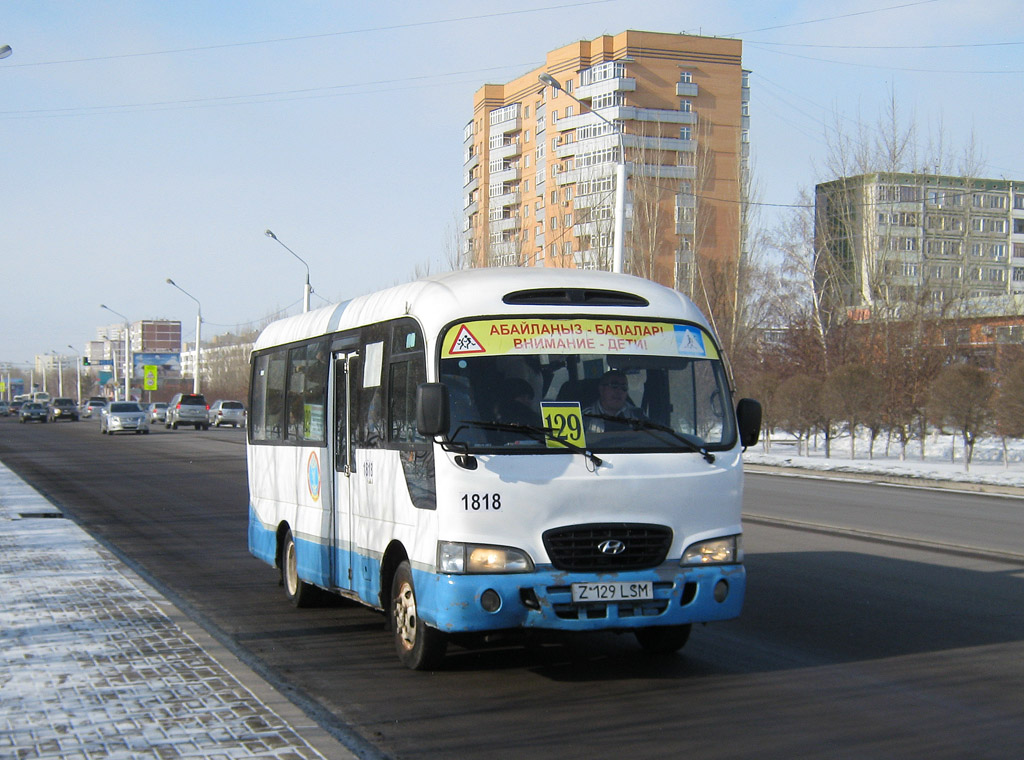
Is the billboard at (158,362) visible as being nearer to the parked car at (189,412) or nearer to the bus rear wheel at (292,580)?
the parked car at (189,412)

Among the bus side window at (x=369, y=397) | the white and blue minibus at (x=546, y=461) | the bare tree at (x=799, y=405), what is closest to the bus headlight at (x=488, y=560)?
the white and blue minibus at (x=546, y=461)

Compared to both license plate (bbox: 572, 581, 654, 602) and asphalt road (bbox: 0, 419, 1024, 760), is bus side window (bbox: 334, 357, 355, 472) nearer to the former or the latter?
asphalt road (bbox: 0, 419, 1024, 760)

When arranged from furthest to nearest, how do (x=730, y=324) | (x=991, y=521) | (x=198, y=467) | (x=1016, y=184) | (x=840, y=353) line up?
(x=1016, y=184), (x=730, y=324), (x=840, y=353), (x=198, y=467), (x=991, y=521)

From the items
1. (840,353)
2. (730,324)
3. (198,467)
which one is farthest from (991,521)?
(730,324)

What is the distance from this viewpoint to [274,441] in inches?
423

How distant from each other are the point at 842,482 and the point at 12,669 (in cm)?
2058

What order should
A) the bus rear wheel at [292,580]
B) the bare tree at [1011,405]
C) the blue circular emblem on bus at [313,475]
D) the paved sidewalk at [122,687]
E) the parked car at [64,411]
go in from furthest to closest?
the parked car at [64,411] → the bare tree at [1011,405] → the bus rear wheel at [292,580] → the blue circular emblem on bus at [313,475] → the paved sidewalk at [122,687]

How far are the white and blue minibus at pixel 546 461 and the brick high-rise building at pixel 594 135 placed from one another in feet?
170

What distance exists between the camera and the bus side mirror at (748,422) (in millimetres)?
7656

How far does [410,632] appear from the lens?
24.2 ft

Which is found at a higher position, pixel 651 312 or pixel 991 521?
pixel 651 312

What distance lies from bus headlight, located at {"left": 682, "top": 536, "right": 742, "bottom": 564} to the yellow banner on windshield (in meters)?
1.22

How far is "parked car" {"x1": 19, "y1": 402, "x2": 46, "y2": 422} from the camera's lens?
7931 cm

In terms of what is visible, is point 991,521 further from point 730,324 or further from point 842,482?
point 730,324
